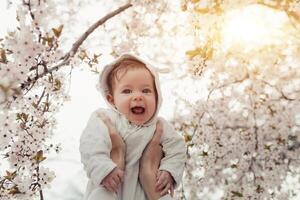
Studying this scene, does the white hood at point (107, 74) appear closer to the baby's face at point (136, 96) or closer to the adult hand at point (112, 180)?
the baby's face at point (136, 96)

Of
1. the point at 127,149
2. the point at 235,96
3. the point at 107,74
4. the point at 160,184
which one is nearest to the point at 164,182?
the point at 160,184

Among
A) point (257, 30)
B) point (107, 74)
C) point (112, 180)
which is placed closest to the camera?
point (112, 180)

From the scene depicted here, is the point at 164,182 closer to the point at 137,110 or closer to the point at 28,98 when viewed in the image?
the point at 137,110

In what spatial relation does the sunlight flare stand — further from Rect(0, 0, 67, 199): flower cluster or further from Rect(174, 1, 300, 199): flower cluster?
Rect(0, 0, 67, 199): flower cluster

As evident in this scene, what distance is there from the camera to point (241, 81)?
3479mm

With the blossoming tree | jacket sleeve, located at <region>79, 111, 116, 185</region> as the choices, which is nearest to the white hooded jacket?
jacket sleeve, located at <region>79, 111, 116, 185</region>

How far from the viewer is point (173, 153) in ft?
5.75

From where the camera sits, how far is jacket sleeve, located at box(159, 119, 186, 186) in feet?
5.63

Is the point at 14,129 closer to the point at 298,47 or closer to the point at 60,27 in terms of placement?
the point at 60,27

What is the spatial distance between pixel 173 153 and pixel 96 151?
10.3 inches

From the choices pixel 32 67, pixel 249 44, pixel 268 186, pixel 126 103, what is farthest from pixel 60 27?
pixel 268 186

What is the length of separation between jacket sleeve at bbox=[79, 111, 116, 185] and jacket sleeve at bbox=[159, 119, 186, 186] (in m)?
0.19

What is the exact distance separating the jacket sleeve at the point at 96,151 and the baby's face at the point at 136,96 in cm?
9

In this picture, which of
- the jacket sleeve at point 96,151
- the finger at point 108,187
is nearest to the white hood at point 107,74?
the jacket sleeve at point 96,151
